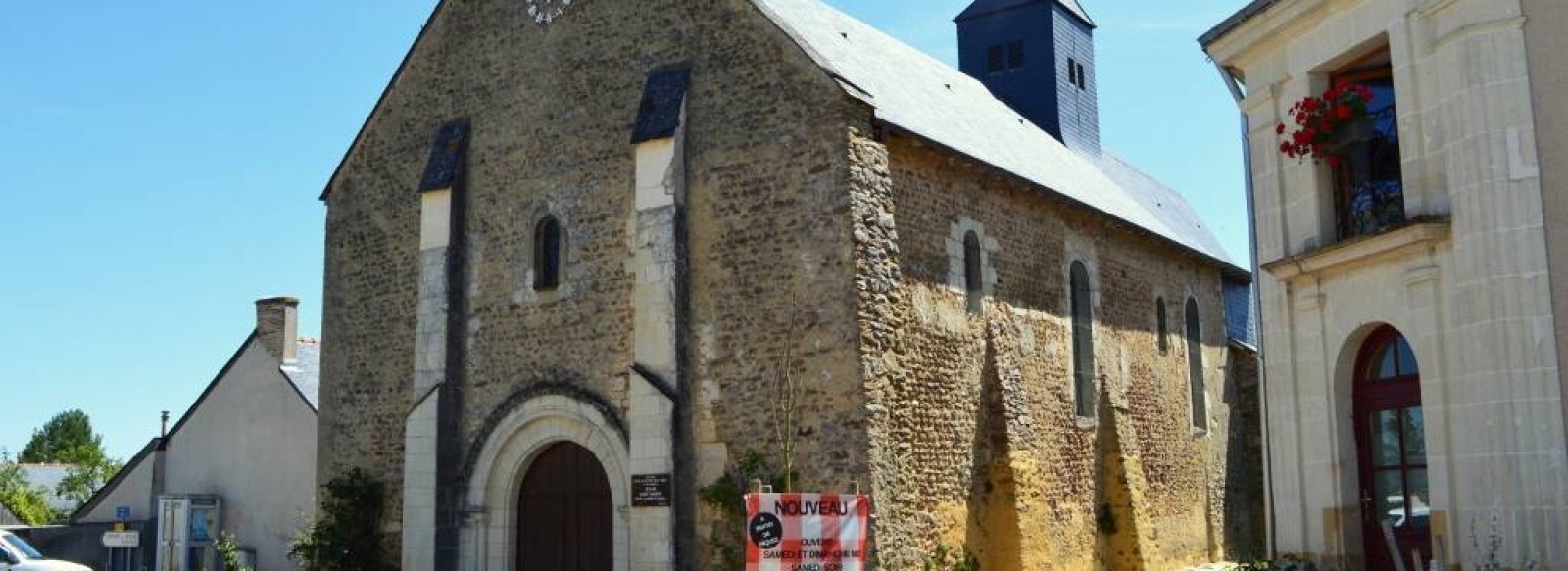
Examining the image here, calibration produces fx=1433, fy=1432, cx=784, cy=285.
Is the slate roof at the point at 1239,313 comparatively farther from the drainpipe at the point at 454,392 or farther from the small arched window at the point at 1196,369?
the drainpipe at the point at 454,392

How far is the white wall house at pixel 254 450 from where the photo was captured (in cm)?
2344

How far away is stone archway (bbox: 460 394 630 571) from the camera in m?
16.2

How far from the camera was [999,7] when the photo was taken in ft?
90.7

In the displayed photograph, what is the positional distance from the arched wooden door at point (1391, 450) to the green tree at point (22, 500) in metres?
35.5

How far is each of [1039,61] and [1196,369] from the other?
7.26 m

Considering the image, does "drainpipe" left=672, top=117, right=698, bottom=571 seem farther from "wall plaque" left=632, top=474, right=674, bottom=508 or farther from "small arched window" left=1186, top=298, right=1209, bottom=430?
"small arched window" left=1186, top=298, right=1209, bottom=430

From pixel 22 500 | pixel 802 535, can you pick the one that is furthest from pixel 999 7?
pixel 22 500

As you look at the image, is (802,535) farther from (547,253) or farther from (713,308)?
(547,253)

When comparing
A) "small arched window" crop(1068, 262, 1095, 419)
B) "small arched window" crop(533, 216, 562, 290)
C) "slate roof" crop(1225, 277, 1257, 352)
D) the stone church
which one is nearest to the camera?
the stone church

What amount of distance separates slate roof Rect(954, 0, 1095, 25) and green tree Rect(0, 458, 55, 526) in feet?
87.9

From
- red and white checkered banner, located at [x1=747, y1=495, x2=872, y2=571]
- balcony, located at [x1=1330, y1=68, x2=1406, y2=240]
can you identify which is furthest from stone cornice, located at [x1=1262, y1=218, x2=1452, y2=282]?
red and white checkered banner, located at [x1=747, y1=495, x2=872, y2=571]

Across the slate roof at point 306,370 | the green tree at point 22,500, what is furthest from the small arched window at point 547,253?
the green tree at point 22,500

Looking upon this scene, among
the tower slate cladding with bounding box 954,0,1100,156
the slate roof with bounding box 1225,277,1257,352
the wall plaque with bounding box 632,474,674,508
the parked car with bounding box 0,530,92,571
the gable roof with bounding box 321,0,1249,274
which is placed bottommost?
the parked car with bounding box 0,530,92,571

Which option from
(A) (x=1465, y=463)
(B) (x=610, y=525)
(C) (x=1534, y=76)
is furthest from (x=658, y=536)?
(C) (x=1534, y=76)
